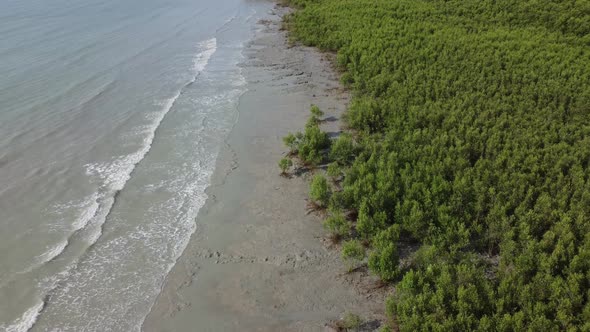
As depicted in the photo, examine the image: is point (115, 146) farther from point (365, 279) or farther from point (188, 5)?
point (188, 5)

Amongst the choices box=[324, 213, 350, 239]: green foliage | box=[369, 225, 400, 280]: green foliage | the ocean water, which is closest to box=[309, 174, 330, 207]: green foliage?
box=[324, 213, 350, 239]: green foliage

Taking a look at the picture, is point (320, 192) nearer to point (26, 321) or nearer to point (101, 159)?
point (26, 321)

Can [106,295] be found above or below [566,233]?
below

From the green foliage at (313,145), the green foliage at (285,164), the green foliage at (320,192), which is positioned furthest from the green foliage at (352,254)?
the green foliage at (313,145)

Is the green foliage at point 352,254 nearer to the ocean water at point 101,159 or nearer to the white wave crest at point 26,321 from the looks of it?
the ocean water at point 101,159

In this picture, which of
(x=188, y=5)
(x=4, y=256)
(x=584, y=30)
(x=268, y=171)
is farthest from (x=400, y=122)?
(x=188, y=5)

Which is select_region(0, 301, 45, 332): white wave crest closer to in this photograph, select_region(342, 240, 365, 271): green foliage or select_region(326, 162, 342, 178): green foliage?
select_region(342, 240, 365, 271): green foliage
